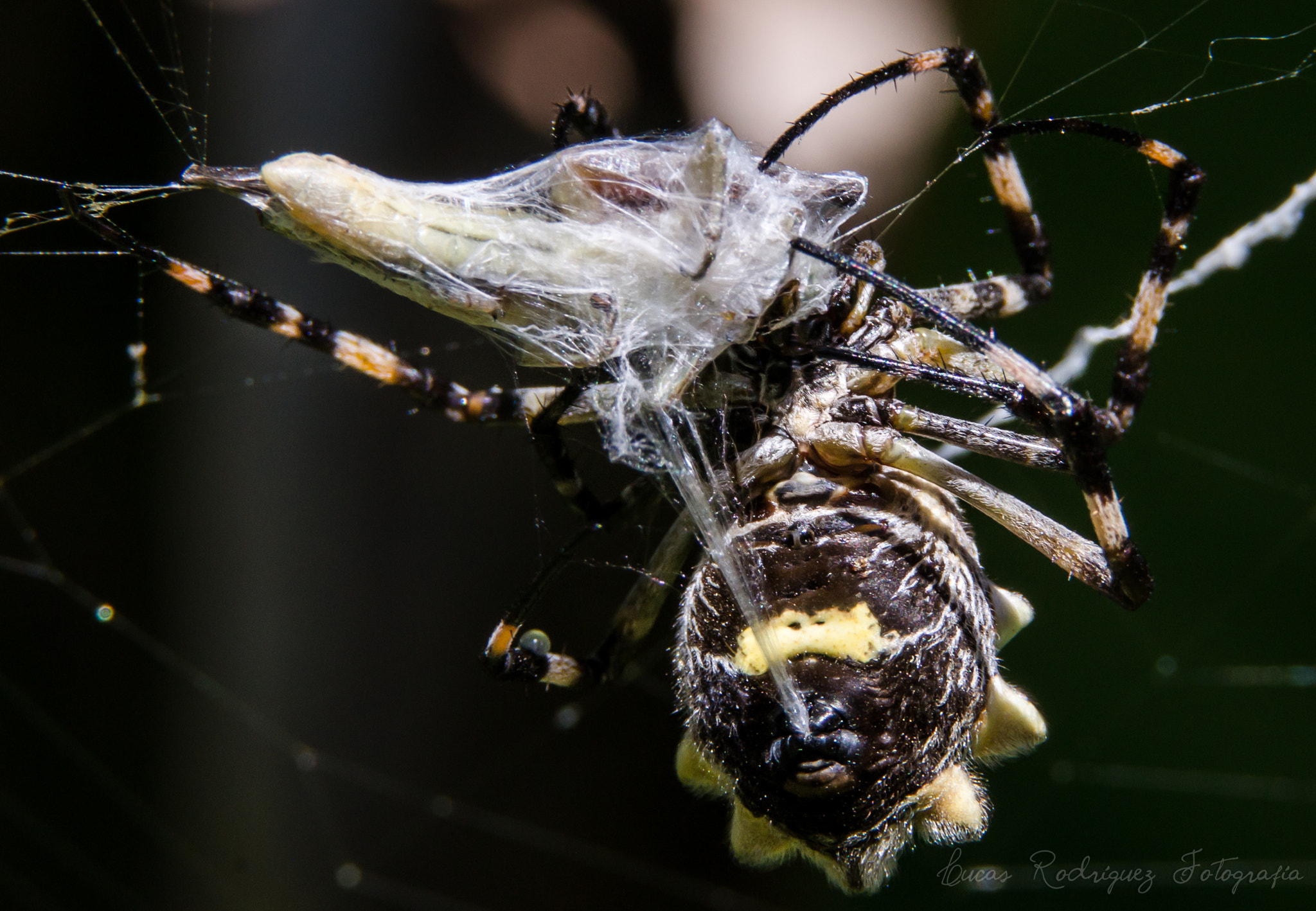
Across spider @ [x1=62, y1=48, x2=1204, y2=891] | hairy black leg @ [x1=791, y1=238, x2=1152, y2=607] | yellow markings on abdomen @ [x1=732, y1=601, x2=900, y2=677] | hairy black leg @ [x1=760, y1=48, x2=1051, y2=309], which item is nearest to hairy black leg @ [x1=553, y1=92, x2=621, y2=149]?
spider @ [x1=62, y1=48, x2=1204, y2=891]

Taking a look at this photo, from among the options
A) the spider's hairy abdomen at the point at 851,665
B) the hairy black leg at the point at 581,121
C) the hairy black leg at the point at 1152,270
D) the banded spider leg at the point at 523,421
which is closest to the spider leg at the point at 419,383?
the banded spider leg at the point at 523,421

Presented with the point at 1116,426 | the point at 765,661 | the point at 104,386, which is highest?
the point at 1116,426

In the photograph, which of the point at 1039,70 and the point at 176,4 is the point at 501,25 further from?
the point at 1039,70

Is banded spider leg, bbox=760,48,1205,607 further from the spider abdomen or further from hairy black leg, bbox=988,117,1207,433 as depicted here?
the spider abdomen

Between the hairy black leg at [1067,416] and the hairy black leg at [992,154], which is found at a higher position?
the hairy black leg at [992,154]

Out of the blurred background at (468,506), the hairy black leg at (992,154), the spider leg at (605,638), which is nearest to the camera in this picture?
the hairy black leg at (992,154)

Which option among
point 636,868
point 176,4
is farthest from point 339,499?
point 636,868

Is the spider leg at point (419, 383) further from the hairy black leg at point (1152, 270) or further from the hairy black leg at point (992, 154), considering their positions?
the hairy black leg at point (1152, 270)

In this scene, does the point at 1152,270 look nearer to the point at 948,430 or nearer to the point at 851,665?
the point at 948,430
